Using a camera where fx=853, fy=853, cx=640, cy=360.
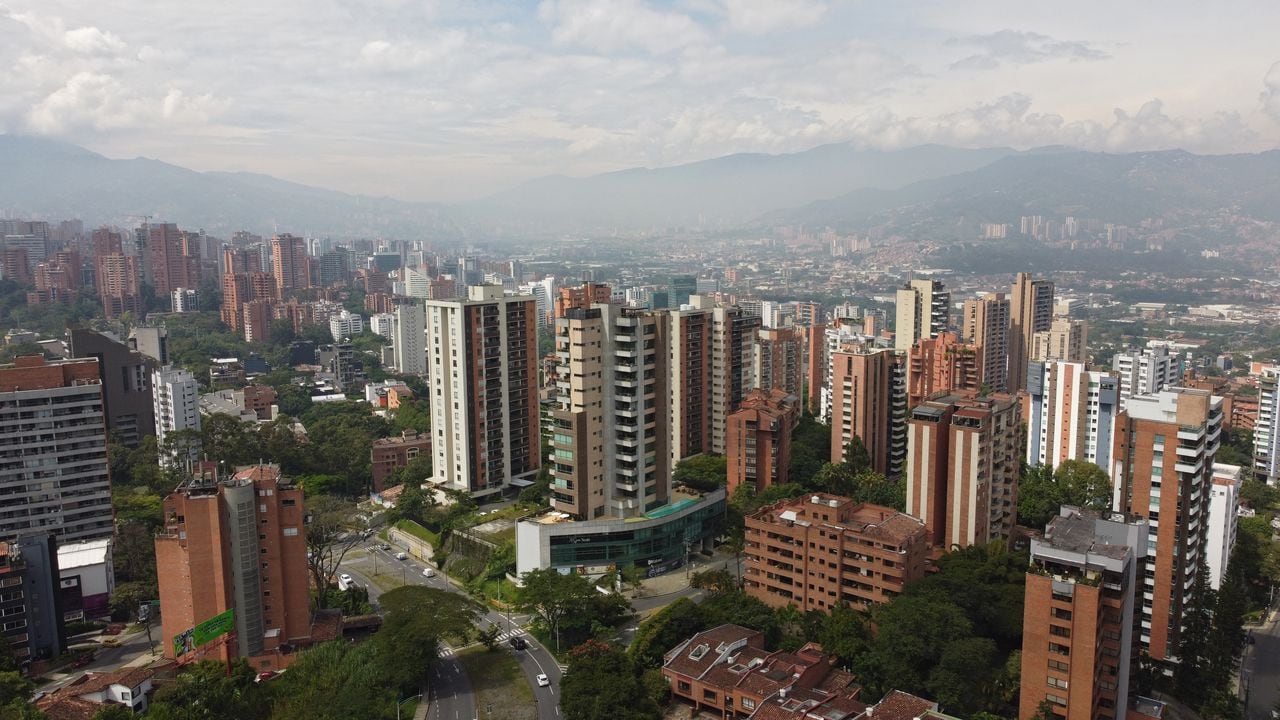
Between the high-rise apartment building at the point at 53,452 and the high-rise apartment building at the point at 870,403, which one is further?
the high-rise apartment building at the point at 870,403

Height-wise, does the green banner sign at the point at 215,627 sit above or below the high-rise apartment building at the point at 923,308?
below

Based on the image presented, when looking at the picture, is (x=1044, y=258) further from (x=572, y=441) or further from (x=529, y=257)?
(x=572, y=441)

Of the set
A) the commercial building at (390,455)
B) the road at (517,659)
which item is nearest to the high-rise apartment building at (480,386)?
the road at (517,659)

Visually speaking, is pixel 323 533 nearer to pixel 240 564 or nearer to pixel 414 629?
pixel 240 564

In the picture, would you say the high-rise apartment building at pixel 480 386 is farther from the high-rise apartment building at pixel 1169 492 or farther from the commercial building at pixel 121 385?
the high-rise apartment building at pixel 1169 492

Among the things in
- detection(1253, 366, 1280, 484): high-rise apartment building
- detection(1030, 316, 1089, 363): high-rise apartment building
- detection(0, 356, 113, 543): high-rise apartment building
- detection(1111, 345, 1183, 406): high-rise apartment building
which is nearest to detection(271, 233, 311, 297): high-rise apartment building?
detection(0, 356, 113, 543): high-rise apartment building

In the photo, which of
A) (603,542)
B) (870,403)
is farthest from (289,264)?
(603,542)

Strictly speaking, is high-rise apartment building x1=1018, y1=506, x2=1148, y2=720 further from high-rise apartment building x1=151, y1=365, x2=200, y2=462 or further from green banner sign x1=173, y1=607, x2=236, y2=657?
high-rise apartment building x1=151, y1=365, x2=200, y2=462

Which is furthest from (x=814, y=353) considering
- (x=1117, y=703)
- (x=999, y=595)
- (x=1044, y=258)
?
(x=1044, y=258)
